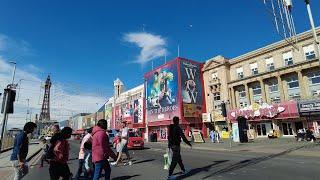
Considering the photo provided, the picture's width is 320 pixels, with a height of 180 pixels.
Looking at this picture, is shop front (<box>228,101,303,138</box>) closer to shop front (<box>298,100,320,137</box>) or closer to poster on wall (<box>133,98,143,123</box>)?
shop front (<box>298,100,320,137</box>)

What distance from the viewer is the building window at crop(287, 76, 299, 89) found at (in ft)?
125

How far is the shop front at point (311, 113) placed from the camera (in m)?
32.6

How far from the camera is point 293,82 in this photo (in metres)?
38.5

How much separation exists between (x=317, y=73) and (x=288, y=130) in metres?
7.98

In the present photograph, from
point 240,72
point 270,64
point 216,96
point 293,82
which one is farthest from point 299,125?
point 216,96

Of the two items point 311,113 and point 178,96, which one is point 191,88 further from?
point 311,113

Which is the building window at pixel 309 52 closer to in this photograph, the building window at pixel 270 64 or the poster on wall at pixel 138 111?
the building window at pixel 270 64

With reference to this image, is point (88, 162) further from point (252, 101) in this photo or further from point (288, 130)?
point (252, 101)

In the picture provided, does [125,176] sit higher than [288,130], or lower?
lower

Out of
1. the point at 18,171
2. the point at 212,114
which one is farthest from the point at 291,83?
the point at 18,171

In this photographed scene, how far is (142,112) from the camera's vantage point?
63406mm

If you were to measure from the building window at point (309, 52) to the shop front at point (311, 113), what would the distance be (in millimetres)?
6898

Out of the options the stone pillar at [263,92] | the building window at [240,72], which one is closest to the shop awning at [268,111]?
the stone pillar at [263,92]

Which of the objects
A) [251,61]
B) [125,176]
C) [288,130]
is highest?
[251,61]
